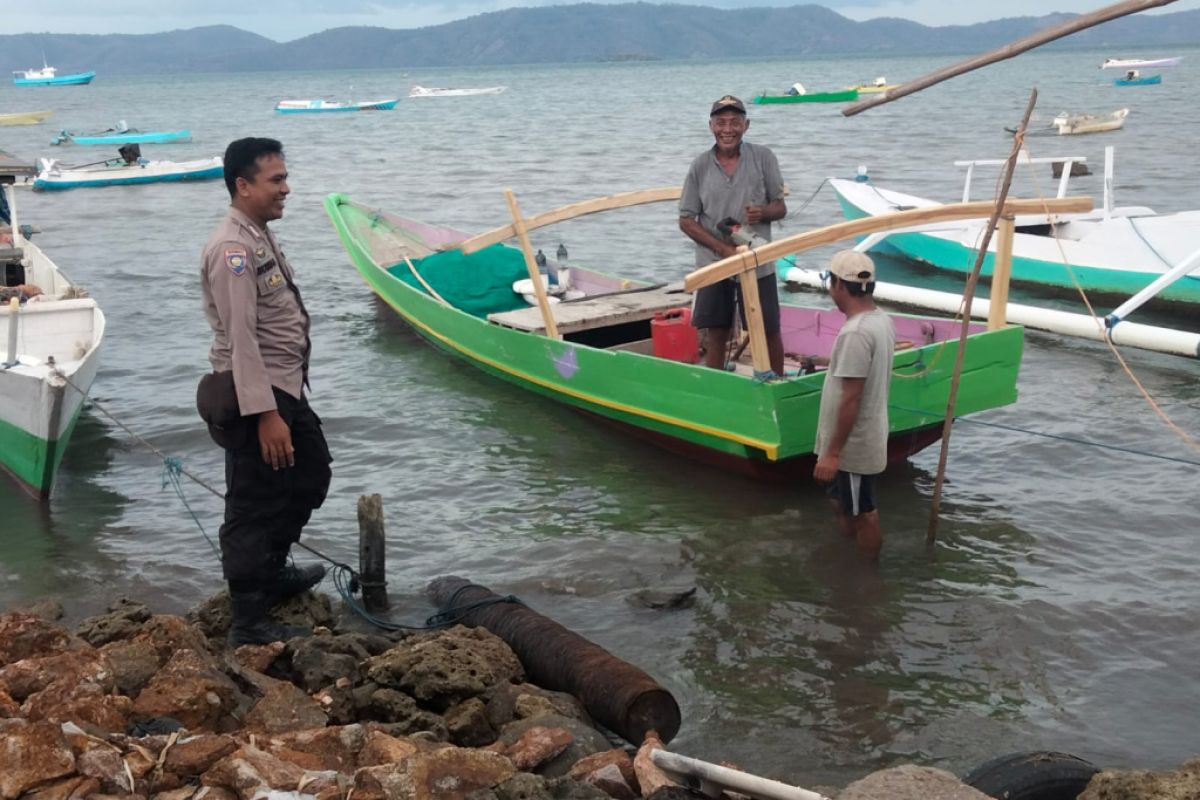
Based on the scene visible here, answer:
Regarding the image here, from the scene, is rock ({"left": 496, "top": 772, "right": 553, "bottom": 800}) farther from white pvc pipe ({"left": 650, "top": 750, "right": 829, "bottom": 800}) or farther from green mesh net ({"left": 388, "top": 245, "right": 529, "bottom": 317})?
green mesh net ({"left": 388, "top": 245, "right": 529, "bottom": 317})

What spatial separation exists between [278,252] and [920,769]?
340 cm

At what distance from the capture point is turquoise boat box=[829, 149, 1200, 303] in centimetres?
1410

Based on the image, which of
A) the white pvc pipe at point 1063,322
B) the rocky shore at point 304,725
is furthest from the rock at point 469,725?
the white pvc pipe at point 1063,322

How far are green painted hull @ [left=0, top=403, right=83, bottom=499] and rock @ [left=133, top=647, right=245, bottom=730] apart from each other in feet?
13.9

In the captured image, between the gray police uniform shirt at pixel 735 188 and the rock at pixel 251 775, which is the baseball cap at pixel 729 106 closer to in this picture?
the gray police uniform shirt at pixel 735 188

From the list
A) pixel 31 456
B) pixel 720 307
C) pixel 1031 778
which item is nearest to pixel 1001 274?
pixel 720 307

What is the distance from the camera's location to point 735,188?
8.30 m

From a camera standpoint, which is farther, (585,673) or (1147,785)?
(585,673)

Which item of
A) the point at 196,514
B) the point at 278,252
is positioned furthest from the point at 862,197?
the point at 278,252

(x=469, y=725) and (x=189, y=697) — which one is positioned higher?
(x=189, y=697)

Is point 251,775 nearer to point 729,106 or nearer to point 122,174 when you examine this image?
point 729,106

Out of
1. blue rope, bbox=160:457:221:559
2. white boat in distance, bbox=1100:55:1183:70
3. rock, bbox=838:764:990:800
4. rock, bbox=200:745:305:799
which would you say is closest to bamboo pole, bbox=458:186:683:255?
blue rope, bbox=160:457:221:559

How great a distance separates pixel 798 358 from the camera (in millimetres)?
9609

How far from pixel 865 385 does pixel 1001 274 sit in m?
2.18
